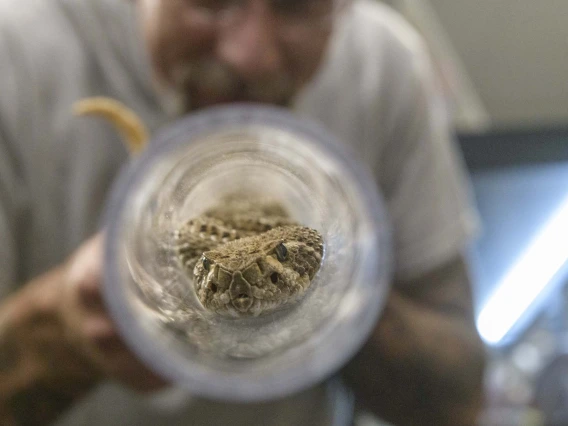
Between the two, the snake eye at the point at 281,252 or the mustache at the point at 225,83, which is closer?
the snake eye at the point at 281,252

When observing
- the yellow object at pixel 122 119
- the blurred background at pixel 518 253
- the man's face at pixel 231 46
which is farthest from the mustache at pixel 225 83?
the blurred background at pixel 518 253

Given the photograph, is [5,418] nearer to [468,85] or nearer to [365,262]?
[365,262]

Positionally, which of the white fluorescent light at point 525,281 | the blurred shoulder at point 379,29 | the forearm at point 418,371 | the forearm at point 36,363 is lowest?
the forearm at point 36,363

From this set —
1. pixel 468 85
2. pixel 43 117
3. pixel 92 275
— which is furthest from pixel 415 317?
pixel 468 85

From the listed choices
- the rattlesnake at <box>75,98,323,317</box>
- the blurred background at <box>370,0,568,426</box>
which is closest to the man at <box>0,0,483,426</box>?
the blurred background at <box>370,0,568,426</box>

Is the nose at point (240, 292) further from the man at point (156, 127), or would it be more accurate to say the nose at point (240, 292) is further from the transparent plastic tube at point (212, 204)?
the man at point (156, 127)

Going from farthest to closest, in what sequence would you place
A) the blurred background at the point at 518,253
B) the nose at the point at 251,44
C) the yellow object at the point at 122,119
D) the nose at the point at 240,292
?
the blurred background at the point at 518,253 → the nose at the point at 251,44 → the yellow object at the point at 122,119 → the nose at the point at 240,292

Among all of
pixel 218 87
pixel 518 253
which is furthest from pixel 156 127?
pixel 518 253

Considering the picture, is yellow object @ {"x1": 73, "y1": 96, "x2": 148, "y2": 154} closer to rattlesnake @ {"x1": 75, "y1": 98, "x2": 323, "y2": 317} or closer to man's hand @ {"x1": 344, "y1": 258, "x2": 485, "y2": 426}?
rattlesnake @ {"x1": 75, "y1": 98, "x2": 323, "y2": 317}
